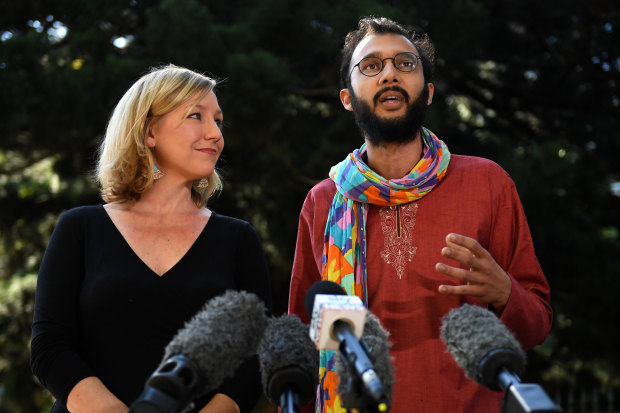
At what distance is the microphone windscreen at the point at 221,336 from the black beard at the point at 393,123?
1108 millimetres

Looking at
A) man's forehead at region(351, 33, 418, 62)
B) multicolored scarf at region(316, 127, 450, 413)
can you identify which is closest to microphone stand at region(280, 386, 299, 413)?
multicolored scarf at region(316, 127, 450, 413)

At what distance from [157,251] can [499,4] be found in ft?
18.7

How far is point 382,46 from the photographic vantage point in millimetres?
2664

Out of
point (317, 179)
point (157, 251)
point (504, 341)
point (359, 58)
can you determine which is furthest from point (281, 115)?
point (504, 341)

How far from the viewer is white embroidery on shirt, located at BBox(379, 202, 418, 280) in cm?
241

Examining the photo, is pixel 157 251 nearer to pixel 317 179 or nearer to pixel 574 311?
pixel 317 179

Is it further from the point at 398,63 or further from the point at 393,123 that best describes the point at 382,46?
the point at 393,123

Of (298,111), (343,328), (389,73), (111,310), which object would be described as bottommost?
(298,111)

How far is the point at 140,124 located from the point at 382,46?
0.94 meters

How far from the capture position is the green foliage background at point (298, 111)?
527 centimetres

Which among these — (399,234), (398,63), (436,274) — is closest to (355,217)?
(399,234)

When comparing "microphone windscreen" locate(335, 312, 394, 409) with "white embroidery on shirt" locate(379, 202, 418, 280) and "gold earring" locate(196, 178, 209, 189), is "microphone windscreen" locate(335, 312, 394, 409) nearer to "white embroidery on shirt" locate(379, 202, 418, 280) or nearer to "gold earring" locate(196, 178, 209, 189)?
"white embroidery on shirt" locate(379, 202, 418, 280)

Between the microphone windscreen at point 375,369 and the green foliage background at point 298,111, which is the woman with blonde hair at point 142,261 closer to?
the microphone windscreen at point 375,369

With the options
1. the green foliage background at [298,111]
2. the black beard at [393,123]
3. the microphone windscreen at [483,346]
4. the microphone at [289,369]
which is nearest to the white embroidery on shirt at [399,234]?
the black beard at [393,123]
